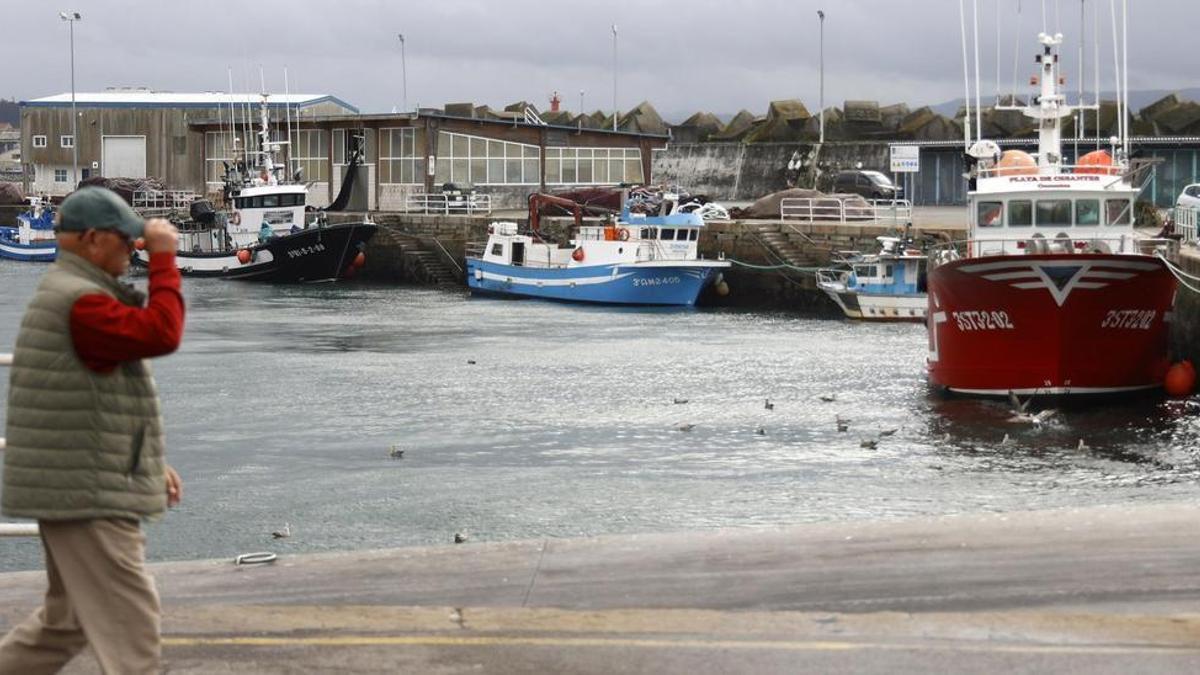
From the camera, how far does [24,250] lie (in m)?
65.1

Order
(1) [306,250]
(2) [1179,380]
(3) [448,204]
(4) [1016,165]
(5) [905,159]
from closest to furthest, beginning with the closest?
(2) [1179,380]
(4) [1016,165]
(5) [905,159]
(1) [306,250]
(3) [448,204]

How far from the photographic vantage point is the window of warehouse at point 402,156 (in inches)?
2378

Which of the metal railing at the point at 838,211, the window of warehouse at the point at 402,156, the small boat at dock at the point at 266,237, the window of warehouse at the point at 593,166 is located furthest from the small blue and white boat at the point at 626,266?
the window of warehouse at the point at 593,166

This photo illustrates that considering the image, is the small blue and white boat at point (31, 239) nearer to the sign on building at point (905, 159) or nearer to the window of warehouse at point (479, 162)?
the window of warehouse at point (479, 162)

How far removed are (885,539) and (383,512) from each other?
799cm

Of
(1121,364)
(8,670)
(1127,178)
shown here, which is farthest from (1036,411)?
(8,670)

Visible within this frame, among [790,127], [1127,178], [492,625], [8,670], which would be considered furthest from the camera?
[790,127]

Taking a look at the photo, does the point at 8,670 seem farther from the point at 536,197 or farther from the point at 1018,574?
the point at 536,197

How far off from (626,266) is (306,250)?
1329 cm

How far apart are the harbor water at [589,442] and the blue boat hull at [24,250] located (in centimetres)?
3364

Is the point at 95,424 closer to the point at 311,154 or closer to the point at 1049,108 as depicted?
the point at 1049,108

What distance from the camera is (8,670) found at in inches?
182

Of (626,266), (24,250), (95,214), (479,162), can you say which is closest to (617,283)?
(626,266)

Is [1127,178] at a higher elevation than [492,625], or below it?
higher
